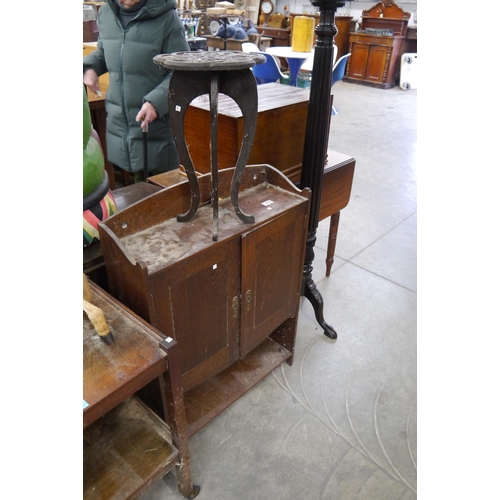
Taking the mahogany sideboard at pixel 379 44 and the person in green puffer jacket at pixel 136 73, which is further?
the mahogany sideboard at pixel 379 44

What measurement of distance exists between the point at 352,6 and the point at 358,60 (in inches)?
69.5

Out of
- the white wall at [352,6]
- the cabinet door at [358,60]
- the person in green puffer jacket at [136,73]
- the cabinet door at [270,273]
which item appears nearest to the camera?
the cabinet door at [270,273]

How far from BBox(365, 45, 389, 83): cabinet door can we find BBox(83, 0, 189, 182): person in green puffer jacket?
6.39 meters

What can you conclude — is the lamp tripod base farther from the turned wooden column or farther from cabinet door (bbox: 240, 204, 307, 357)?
cabinet door (bbox: 240, 204, 307, 357)

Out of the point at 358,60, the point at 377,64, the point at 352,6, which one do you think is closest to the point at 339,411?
the point at 377,64

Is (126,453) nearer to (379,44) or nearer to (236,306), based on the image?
(236,306)

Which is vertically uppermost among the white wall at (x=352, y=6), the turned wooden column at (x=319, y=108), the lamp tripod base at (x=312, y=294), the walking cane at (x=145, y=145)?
the white wall at (x=352, y=6)

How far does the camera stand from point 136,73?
6.62 feet

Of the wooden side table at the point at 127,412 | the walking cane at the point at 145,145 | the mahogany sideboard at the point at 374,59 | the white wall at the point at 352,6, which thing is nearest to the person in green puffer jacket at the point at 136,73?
the walking cane at the point at 145,145

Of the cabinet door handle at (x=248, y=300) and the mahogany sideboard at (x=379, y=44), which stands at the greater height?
the mahogany sideboard at (x=379, y=44)

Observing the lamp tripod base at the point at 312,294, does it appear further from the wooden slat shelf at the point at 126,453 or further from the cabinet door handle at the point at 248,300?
the wooden slat shelf at the point at 126,453

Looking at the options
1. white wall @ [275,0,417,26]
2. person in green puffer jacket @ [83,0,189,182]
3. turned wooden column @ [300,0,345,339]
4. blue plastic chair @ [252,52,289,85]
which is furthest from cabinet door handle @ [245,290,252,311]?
white wall @ [275,0,417,26]

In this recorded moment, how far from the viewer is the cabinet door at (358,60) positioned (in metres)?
7.55

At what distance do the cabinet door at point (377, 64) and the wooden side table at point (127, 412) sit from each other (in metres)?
7.57
